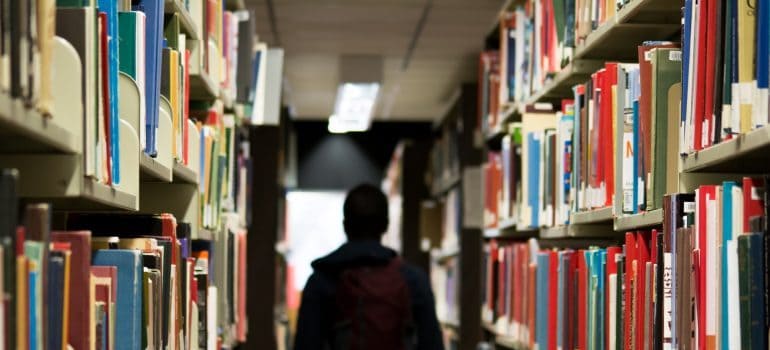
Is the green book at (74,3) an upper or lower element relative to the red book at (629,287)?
upper

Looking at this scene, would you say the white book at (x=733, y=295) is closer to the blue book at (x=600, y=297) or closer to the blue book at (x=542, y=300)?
the blue book at (x=600, y=297)

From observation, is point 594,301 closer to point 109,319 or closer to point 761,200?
point 761,200

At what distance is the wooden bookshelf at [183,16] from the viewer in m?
2.52

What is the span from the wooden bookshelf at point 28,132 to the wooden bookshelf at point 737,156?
0.98m

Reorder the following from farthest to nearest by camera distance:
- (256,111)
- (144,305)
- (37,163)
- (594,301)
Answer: (256,111)
(594,301)
(144,305)
(37,163)

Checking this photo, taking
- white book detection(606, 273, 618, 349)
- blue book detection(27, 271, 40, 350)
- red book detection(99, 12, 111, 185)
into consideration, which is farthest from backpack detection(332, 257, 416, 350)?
blue book detection(27, 271, 40, 350)

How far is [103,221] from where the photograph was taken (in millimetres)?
2244

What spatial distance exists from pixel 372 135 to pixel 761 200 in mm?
7915

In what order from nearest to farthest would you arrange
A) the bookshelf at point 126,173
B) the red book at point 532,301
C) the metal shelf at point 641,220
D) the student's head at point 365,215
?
the bookshelf at point 126,173 → the metal shelf at point 641,220 → the student's head at point 365,215 → the red book at point 532,301

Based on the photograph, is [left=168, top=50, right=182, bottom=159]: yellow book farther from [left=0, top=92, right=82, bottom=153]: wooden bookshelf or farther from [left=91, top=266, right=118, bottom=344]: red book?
[left=0, top=92, right=82, bottom=153]: wooden bookshelf

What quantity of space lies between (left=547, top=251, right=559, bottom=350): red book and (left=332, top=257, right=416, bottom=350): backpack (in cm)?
73

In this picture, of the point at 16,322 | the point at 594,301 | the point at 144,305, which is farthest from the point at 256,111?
the point at 16,322

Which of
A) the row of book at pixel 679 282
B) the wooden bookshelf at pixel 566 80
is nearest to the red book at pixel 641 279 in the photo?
the row of book at pixel 679 282

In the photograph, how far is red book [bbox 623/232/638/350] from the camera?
2311 millimetres
